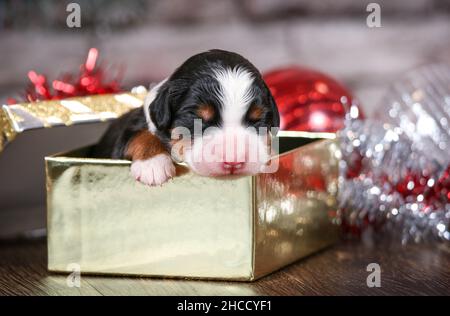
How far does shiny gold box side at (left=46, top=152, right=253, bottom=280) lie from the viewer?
1.44m

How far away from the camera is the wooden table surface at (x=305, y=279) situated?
145cm

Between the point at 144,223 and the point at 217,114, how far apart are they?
0.26m

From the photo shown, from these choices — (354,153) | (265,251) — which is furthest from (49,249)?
(354,153)

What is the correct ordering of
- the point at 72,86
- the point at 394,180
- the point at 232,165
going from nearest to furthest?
the point at 232,165, the point at 394,180, the point at 72,86

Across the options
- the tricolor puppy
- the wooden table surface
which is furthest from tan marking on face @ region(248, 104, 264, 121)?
the wooden table surface

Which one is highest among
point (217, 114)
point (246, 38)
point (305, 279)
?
point (246, 38)

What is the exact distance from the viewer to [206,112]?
1383 millimetres

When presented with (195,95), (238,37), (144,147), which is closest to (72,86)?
(144,147)

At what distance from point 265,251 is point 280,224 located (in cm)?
8

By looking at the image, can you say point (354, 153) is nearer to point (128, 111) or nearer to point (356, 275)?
point (356, 275)

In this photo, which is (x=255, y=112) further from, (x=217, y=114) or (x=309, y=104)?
(x=309, y=104)

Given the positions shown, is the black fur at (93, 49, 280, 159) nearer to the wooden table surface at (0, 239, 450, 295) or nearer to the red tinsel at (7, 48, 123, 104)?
the wooden table surface at (0, 239, 450, 295)
